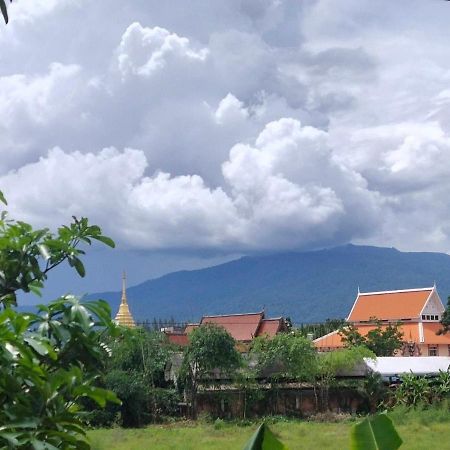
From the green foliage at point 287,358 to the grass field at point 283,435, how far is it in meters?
1.01

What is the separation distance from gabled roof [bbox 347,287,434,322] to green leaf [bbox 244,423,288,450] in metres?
20.6

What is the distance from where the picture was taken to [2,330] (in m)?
1.42

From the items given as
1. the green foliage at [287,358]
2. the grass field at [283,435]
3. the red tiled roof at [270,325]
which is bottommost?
the grass field at [283,435]

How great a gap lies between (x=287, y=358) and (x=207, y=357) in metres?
1.34

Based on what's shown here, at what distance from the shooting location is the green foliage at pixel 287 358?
40.1 ft

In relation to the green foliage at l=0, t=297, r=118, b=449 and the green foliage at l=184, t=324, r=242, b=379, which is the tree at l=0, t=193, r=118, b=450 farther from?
the green foliage at l=184, t=324, r=242, b=379

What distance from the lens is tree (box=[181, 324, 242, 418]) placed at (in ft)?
39.3

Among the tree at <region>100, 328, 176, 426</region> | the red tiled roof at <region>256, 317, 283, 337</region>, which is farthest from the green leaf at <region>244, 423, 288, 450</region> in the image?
the red tiled roof at <region>256, 317, 283, 337</region>

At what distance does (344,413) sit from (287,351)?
4.44ft

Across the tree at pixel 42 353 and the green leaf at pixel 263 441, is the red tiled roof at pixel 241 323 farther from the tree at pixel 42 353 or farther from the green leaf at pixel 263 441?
the green leaf at pixel 263 441

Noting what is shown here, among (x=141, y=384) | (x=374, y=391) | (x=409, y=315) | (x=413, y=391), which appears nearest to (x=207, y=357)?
(x=141, y=384)

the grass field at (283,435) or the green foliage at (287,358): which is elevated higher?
the green foliage at (287,358)

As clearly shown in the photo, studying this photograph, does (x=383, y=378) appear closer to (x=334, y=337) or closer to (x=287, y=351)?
(x=287, y=351)

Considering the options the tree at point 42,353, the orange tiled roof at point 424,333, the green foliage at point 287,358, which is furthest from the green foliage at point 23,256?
the orange tiled roof at point 424,333
